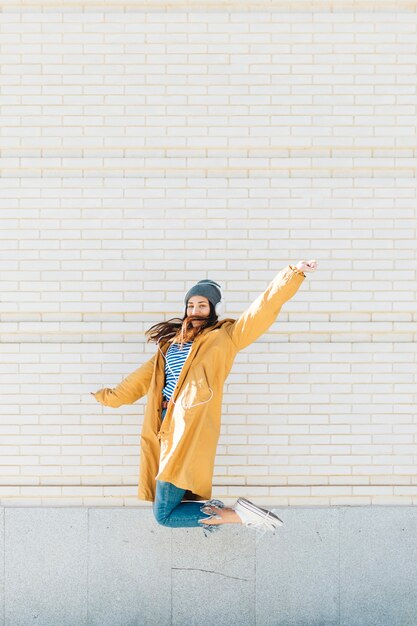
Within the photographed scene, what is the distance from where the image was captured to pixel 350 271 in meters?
5.40

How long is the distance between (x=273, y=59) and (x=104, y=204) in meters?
1.72

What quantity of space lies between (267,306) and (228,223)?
121 cm

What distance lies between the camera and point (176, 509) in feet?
15.5

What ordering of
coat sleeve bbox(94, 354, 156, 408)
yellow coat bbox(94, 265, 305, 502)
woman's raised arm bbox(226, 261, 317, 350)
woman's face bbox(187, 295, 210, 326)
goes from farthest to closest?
coat sleeve bbox(94, 354, 156, 408) → woman's face bbox(187, 295, 210, 326) → yellow coat bbox(94, 265, 305, 502) → woman's raised arm bbox(226, 261, 317, 350)

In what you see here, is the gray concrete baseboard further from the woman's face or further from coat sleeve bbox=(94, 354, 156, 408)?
the woman's face

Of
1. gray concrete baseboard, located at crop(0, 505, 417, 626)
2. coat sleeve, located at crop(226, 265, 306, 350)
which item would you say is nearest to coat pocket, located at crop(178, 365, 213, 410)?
coat sleeve, located at crop(226, 265, 306, 350)

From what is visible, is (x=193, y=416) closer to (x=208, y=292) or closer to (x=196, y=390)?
(x=196, y=390)

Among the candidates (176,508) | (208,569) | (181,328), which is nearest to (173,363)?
(181,328)

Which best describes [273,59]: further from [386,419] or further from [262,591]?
[262,591]

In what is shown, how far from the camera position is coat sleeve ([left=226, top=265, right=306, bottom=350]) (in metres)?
4.32

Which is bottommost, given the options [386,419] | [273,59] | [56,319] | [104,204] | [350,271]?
[386,419]

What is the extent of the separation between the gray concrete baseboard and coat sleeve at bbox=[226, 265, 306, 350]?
161 cm

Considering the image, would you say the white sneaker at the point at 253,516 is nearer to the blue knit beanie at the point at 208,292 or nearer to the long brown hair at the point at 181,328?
the long brown hair at the point at 181,328

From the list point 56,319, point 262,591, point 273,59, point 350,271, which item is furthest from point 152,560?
point 273,59
